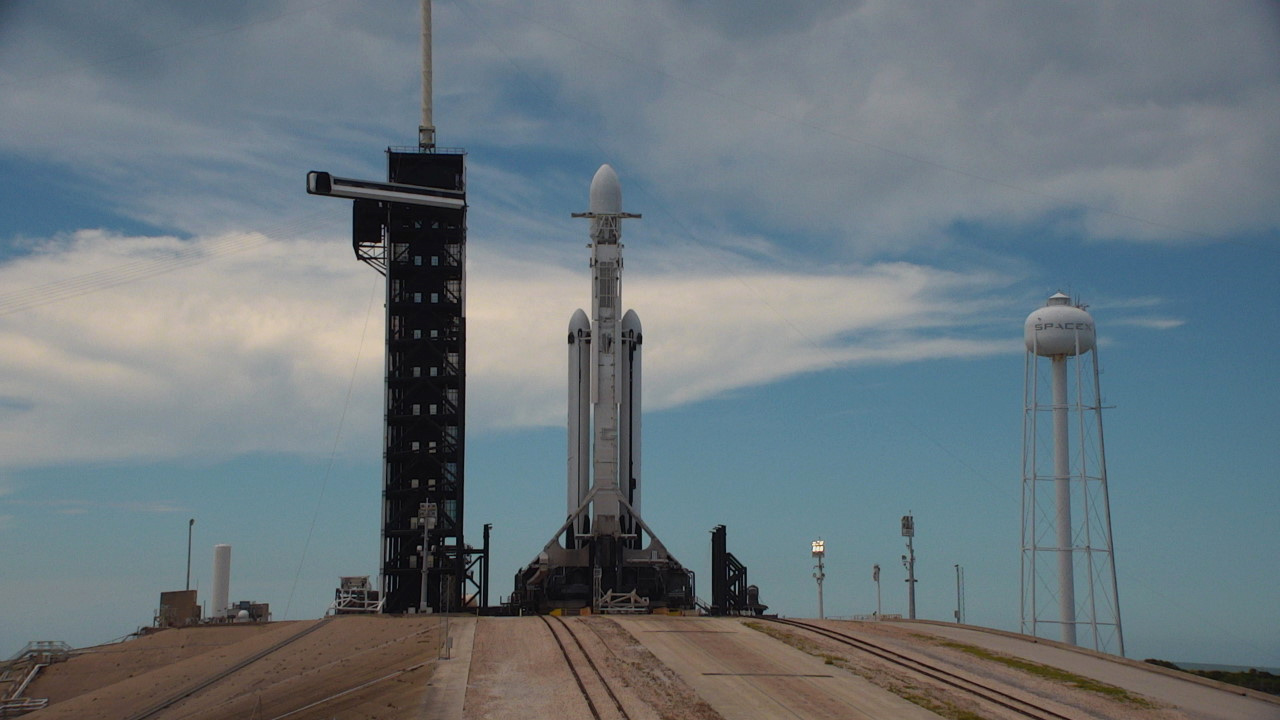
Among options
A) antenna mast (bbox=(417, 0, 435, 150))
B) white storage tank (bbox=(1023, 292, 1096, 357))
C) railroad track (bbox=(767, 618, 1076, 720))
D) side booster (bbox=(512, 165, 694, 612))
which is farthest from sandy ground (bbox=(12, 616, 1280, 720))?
antenna mast (bbox=(417, 0, 435, 150))

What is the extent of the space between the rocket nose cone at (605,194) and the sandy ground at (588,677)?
27.0 meters

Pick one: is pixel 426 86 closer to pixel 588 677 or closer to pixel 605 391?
pixel 605 391

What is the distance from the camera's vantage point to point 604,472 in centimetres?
7106

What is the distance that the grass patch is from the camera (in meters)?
39.1

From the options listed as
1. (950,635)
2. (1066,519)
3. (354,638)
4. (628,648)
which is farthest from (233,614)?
(1066,519)

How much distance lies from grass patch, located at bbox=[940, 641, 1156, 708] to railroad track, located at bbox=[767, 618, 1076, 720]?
2992mm

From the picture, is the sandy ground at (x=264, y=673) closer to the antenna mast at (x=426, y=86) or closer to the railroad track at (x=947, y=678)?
the railroad track at (x=947, y=678)

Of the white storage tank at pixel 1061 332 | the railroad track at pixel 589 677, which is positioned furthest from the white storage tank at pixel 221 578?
the white storage tank at pixel 1061 332

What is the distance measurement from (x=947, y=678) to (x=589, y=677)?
11.5 meters

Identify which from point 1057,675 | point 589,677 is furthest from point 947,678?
point 589,677

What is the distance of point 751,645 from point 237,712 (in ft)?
61.5

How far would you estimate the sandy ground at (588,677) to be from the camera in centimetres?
3622

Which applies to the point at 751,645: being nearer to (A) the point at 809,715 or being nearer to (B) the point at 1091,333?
(A) the point at 809,715

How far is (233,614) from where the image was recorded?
7069 cm
